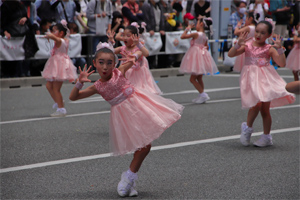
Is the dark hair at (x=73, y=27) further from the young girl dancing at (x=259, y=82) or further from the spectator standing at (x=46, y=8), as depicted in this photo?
the young girl dancing at (x=259, y=82)

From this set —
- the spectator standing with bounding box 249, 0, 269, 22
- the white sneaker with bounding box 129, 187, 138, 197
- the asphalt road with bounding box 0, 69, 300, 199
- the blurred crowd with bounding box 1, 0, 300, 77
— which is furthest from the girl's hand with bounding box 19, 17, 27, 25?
the white sneaker with bounding box 129, 187, 138, 197

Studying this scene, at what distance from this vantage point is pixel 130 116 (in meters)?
5.02

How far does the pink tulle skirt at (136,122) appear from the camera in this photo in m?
4.95

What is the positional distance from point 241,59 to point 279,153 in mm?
2559

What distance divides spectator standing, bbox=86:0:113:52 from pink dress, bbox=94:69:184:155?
966 cm

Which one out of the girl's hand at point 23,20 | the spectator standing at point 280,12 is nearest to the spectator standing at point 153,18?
the girl's hand at point 23,20

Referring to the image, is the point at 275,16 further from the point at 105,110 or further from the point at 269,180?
the point at 269,180

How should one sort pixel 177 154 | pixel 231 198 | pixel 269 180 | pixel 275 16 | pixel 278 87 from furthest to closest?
pixel 275 16 < pixel 278 87 < pixel 177 154 < pixel 269 180 < pixel 231 198

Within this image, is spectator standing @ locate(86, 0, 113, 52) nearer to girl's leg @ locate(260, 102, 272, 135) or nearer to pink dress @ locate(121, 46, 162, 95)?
pink dress @ locate(121, 46, 162, 95)

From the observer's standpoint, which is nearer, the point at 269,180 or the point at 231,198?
the point at 231,198

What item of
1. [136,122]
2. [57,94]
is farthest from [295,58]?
[136,122]

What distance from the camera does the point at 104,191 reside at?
16.9 ft

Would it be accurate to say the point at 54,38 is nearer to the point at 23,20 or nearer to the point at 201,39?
the point at 201,39

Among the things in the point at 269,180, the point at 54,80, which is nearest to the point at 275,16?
the point at 54,80
